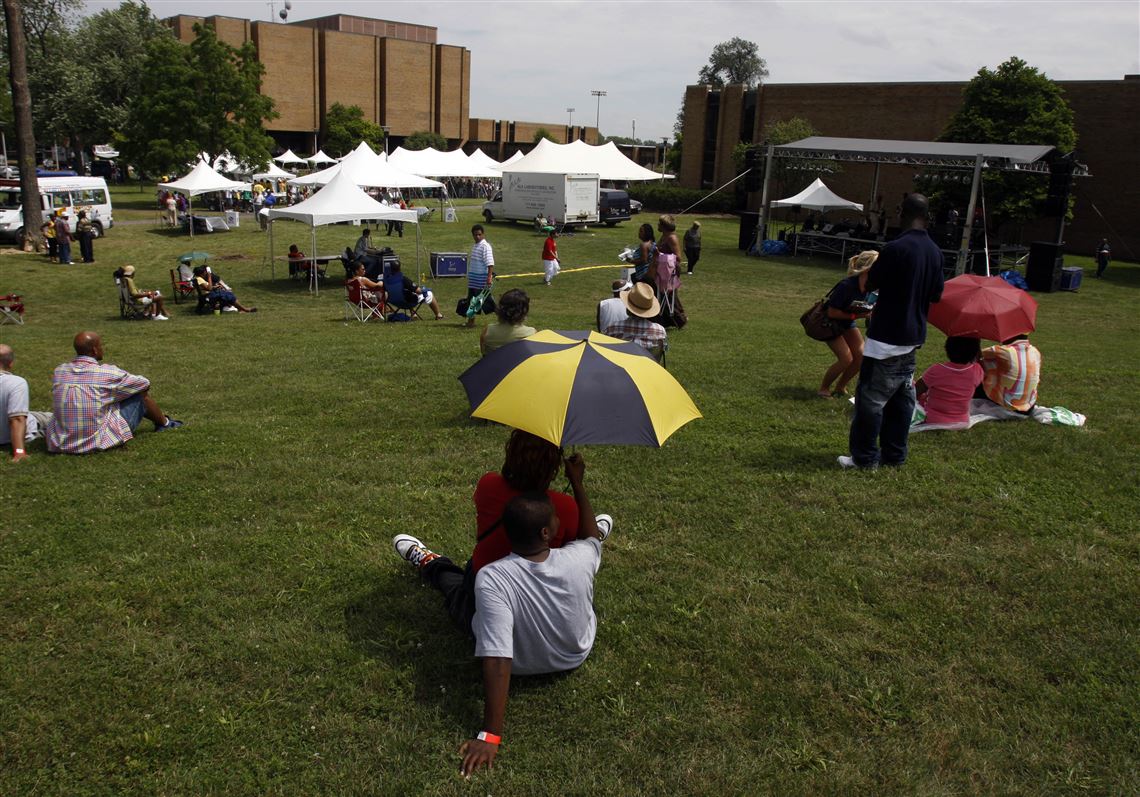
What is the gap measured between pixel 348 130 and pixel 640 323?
62128 millimetres

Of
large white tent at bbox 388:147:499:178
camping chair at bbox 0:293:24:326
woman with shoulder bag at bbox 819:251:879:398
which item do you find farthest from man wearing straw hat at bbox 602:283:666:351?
large white tent at bbox 388:147:499:178

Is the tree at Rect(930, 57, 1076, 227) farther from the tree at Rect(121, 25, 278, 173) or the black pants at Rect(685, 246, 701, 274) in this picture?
the tree at Rect(121, 25, 278, 173)

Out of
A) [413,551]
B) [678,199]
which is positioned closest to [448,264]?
[413,551]

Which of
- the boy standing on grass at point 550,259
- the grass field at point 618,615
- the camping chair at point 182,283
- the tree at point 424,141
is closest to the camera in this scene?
the grass field at point 618,615

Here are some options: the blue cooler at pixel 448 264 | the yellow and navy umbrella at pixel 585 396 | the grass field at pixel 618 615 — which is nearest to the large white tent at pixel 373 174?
the blue cooler at pixel 448 264

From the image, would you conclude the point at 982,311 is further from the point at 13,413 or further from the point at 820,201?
the point at 820,201

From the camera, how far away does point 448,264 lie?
22031 mm

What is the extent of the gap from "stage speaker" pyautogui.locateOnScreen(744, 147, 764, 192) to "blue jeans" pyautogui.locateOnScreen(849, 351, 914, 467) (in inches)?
925

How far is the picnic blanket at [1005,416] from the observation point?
7.68m

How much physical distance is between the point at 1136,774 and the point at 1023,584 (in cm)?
155

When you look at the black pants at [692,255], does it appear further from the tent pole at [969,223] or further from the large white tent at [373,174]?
the large white tent at [373,174]

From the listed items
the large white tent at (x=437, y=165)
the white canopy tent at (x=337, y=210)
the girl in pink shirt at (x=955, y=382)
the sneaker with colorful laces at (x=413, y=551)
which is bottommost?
the sneaker with colorful laces at (x=413, y=551)

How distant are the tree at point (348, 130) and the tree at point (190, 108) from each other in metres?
22.2

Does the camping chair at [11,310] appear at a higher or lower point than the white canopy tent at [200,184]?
lower
